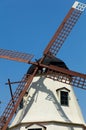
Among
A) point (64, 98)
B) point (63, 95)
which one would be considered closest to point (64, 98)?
point (64, 98)

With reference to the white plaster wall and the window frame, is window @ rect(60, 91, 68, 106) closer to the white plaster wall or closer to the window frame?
the window frame

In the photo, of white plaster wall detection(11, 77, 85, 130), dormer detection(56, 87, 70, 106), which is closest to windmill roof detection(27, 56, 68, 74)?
white plaster wall detection(11, 77, 85, 130)

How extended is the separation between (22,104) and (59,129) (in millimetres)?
3384

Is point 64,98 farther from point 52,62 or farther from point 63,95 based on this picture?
point 52,62

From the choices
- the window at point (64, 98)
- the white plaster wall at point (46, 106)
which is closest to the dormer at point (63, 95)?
the window at point (64, 98)

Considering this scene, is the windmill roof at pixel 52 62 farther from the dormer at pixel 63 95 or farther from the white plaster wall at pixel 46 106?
the dormer at pixel 63 95

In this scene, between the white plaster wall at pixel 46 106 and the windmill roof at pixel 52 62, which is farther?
the windmill roof at pixel 52 62

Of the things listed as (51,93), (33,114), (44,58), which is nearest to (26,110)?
(33,114)

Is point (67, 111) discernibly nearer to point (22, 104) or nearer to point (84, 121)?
point (84, 121)

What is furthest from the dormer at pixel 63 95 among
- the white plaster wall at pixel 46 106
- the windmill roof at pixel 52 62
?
the windmill roof at pixel 52 62

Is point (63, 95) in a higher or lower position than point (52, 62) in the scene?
lower

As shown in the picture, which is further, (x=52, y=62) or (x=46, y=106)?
(x=52, y=62)

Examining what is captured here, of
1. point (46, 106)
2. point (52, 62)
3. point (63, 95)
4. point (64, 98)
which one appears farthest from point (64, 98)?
point (52, 62)

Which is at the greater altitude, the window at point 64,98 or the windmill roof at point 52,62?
the windmill roof at point 52,62
